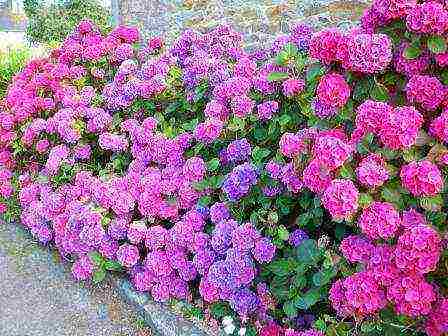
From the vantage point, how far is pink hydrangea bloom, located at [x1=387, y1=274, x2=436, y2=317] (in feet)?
7.27

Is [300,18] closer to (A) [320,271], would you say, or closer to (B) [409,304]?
(A) [320,271]

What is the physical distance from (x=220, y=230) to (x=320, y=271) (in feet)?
2.00

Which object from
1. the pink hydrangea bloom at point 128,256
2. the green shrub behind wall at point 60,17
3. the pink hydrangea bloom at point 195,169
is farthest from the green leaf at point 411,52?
the green shrub behind wall at point 60,17

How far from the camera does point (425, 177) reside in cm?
221

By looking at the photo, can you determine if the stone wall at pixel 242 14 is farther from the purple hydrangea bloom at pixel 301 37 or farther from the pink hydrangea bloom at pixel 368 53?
the pink hydrangea bloom at pixel 368 53

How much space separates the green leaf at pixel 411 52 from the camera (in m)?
2.48

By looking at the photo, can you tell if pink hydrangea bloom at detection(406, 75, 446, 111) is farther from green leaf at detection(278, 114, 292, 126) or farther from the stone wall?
the stone wall

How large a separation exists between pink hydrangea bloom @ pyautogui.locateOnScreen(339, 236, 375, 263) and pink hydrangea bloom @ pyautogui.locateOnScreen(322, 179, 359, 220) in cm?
30

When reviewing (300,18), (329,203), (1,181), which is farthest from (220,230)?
(300,18)

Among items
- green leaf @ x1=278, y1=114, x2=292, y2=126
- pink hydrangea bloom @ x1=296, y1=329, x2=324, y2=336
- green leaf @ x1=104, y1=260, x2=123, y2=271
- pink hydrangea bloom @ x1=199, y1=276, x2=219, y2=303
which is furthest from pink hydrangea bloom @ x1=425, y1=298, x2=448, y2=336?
Answer: green leaf @ x1=104, y1=260, x2=123, y2=271

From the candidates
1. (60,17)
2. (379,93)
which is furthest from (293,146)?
(60,17)

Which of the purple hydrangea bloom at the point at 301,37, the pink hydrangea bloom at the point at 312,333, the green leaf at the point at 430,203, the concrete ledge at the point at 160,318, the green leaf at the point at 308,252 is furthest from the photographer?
the purple hydrangea bloom at the point at 301,37

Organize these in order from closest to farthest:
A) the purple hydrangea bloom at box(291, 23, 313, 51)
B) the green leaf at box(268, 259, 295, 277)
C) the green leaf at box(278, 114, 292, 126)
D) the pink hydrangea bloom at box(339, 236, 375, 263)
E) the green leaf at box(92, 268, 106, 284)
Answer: the pink hydrangea bloom at box(339, 236, 375, 263), the green leaf at box(268, 259, 295, 277), the green leaf at box(278, 114, 292, 126), the green leaf at box(92, 268, 106, 284), the purple hydrangea bloom at box(291, 23, 313, 51)

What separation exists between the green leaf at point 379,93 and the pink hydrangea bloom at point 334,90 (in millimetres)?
113
